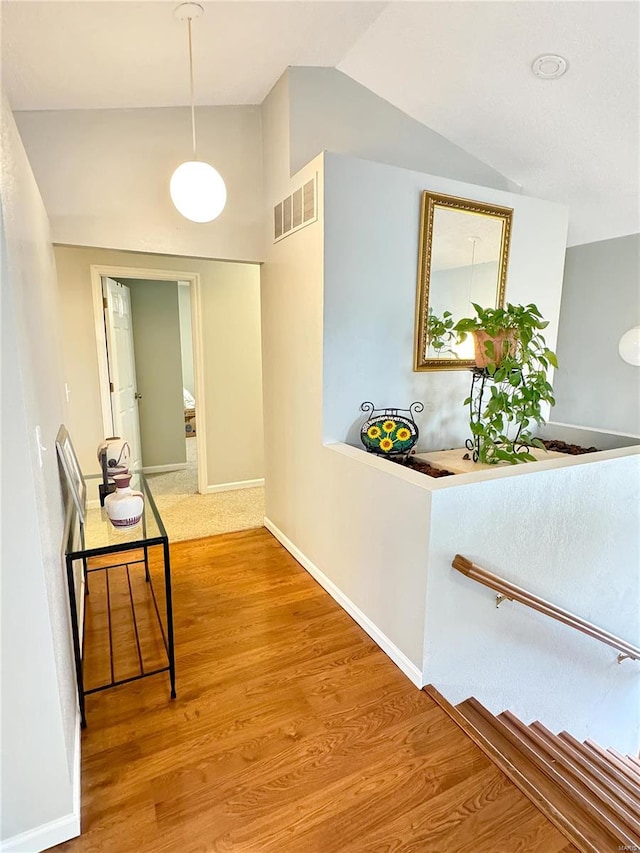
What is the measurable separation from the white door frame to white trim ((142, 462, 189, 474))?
3.38 ft

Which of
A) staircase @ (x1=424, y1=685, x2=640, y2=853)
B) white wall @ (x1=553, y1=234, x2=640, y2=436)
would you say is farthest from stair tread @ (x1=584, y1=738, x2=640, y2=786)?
white wall @ (x1=553, y1=234, x2=640, y2=436)

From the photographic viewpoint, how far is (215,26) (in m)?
2.02

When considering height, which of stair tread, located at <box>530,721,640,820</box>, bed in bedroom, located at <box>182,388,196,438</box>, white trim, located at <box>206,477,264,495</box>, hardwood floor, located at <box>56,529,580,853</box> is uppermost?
bed in bedroom, located at <box>182,388,196,438</box>

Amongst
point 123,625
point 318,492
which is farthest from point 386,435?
point 123,625

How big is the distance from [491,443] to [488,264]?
4.14 ft

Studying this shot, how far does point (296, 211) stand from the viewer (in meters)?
2.59

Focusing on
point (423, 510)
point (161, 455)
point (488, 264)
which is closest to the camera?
point (423, 510)

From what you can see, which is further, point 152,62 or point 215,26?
point 152,62

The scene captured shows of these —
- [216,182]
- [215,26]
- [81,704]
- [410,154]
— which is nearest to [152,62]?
[215,26]

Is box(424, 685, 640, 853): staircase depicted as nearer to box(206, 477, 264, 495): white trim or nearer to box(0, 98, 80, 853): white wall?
box(0, 98, 80, 853): white wall

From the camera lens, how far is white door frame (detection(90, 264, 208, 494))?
368 centimetres

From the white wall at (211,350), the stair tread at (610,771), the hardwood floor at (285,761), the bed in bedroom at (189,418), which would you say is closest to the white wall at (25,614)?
the hardwood floor at (285,761)

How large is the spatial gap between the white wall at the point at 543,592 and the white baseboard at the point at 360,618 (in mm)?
87

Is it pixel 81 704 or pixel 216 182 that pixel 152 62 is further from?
pixel 81 704
